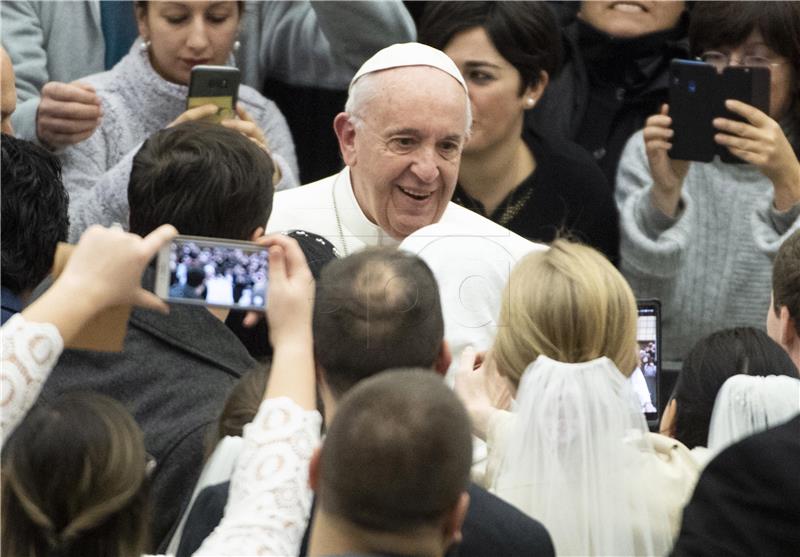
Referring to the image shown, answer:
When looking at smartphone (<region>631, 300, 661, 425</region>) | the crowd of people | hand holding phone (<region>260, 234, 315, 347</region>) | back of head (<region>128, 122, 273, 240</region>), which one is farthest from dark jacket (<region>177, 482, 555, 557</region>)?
smartphone (<region>631, 300, 661, 425</region>)

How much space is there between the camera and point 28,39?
15.9 ft

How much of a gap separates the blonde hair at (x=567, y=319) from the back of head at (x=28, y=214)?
884 millimetres

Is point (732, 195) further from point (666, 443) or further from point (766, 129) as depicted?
point (666, 443)

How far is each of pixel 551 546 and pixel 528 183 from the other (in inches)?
90.8

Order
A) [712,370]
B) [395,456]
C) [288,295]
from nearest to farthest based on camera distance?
[395,456] < [288,295] < [712,370]

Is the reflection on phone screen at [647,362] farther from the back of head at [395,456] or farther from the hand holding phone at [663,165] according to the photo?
the back of head at [395,456]

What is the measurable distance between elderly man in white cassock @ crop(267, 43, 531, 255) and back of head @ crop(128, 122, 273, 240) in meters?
0.90

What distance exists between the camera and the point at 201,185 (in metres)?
3.26

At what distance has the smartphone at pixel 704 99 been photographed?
4.88 m

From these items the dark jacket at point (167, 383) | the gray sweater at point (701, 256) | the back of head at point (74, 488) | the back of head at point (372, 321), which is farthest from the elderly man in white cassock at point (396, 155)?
the back of head at point (74, 488)

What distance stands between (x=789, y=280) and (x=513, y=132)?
154 centimetres

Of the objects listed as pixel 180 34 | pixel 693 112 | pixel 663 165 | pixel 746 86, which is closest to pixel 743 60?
pixel 746 86

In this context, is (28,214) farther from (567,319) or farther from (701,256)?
(701,256)

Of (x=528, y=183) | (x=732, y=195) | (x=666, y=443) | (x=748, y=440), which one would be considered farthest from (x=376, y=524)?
(x=732, y=195)
